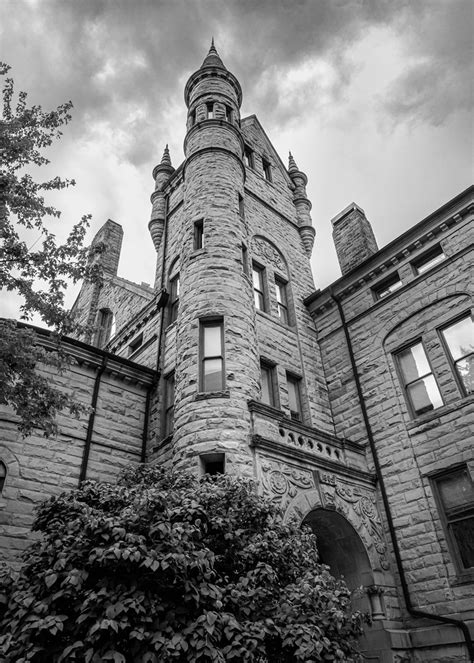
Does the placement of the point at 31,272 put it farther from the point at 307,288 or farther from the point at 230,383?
the point at 307,288

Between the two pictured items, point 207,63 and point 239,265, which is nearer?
A: point 239,265

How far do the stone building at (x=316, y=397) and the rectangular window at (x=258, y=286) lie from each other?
0.08m

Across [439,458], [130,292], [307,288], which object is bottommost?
[439,458]

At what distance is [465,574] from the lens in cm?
1017

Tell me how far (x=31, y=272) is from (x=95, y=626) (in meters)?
6.65

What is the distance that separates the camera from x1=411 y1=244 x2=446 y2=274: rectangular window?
1387cm

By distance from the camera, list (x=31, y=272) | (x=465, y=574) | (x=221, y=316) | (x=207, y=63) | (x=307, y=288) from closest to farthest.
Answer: (x=31, y=272) → (x=465, y=574) → (x=221, y=316) → (x=307, y=288) → (x=207, y=63)

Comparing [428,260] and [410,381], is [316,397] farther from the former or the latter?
[428,260]

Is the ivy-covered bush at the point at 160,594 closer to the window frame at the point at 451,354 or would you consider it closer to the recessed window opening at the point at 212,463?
the recessed window opening at the point at 212,463

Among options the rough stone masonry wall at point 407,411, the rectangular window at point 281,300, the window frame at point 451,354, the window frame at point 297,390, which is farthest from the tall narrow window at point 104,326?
the window frame at point 451,354

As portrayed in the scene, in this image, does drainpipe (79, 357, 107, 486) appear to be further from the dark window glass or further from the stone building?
the dark window glass

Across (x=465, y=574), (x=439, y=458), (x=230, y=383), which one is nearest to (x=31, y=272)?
(x=230, y=383)

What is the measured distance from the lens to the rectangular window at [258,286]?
16078 millimetres

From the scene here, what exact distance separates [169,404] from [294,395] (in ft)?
12.7
